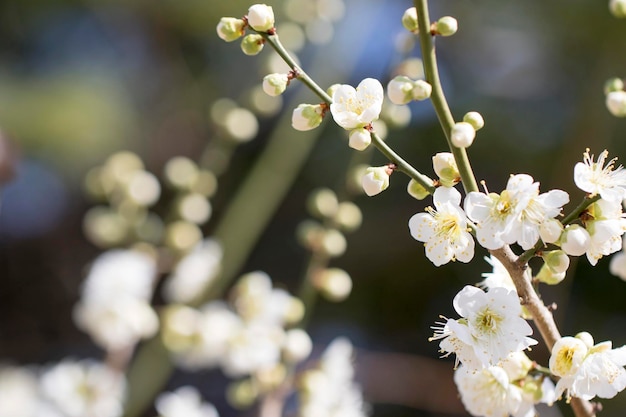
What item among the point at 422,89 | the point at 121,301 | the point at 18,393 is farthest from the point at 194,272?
the point at 422,89

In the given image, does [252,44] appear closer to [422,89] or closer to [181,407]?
[422,89]

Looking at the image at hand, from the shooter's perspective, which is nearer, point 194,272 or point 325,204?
point 325,204

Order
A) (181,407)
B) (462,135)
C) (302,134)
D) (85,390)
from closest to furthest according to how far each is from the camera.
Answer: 1. (462,135)
2. (181,407)
3. (85,390)
4. (302,134)

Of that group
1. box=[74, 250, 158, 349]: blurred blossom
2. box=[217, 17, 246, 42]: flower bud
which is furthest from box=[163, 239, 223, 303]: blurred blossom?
box=[217, 17, 246, 42]: flower bud

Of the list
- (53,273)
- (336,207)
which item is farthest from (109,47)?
(336,207)

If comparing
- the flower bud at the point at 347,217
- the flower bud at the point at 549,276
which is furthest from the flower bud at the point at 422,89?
the flower bud at the point at 347,217

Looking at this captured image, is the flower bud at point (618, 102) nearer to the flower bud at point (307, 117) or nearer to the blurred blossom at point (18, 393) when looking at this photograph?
the flower bud at point (307, 117)

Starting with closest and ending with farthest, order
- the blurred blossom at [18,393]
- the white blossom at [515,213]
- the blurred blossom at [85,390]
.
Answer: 1. the white blossom at [515,213]
2. the blurred blossom at [85,390]
3. the blurred blossom at [18,393]

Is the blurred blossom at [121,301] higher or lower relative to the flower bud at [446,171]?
higher
